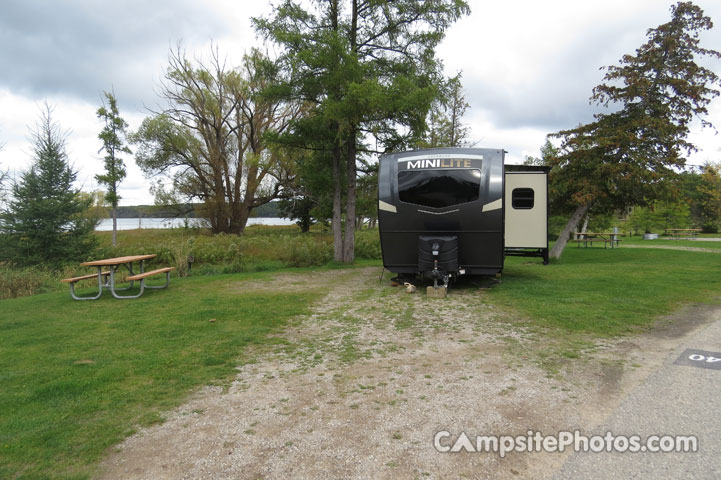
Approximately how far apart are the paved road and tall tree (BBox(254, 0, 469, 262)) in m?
10.0

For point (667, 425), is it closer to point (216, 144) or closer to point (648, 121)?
point (648, 121)

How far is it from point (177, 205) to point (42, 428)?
98.7 ft

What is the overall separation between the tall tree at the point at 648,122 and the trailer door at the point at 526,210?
22.6 feet

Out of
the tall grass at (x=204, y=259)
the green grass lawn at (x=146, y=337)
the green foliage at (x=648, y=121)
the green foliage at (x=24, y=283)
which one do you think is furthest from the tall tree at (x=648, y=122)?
the green foliage at (x=24, y=283)

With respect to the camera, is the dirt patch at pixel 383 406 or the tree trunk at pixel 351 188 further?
the tree trunk at pixel 351 188

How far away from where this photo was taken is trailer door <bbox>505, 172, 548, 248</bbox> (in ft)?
34.2

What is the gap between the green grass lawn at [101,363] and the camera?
2973 millimetres

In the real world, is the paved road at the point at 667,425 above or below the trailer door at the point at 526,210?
below

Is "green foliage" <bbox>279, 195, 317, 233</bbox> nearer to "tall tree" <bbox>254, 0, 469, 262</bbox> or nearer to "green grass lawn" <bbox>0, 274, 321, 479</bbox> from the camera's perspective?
"tall tree" <bbox>254, 0, 469, 262</bbox>

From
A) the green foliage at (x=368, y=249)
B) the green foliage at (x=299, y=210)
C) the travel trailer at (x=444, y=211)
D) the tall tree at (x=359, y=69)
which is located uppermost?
the tall tree at (x=359, y=69)

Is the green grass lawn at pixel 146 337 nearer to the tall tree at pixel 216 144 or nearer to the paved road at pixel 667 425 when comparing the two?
the paved road at pixel 667 425

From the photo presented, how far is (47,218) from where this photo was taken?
1553 cm

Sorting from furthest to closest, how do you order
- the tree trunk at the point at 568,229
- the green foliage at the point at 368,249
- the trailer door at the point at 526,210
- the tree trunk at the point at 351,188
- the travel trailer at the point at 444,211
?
the green foliage at the point at 368,249, the tree trunk at the point at 568,229, the tree trunk at the point at 351,188, the trailer door at the point at 526,210, the travel trailer at the point at 444,211

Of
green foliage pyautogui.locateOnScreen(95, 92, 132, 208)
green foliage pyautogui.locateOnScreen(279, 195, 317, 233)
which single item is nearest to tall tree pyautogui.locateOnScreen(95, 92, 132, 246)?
green foliage pyautogui.locateOnScreen(95, 92, 132, 208)
